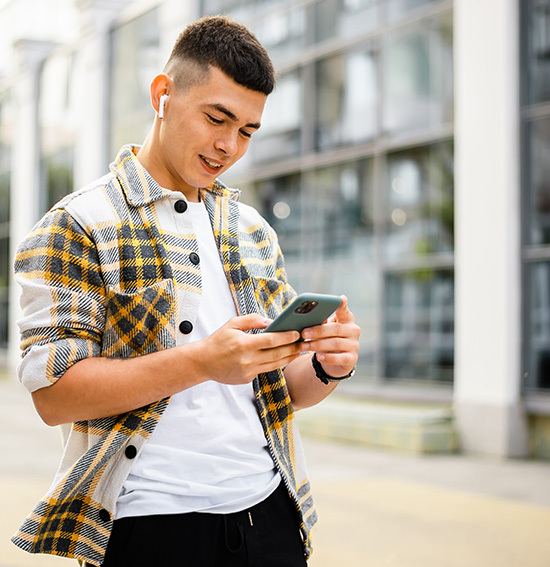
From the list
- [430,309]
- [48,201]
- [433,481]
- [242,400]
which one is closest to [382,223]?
[430,309]

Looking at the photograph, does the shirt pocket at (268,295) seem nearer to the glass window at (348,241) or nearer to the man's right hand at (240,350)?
the man's right hand at (240,350)

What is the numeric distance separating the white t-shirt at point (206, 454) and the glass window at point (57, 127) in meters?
17.2

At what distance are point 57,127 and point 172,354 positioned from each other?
61.4ft

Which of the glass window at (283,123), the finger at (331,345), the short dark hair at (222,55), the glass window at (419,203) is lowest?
the finger at (331,345)

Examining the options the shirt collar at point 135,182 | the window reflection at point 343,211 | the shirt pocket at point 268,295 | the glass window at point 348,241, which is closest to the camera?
the shirt collar at point 135,182

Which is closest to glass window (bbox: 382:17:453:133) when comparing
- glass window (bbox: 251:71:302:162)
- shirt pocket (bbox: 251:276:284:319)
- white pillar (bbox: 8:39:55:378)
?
glass window (bbox: 251:71:302:162)

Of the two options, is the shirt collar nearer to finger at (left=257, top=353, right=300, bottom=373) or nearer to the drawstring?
finger at (left=257, top=353, right=300, bottom=373)

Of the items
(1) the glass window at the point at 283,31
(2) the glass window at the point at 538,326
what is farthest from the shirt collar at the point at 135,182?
(1) the glass window at the point at 283,31

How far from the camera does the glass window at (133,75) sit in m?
15.9

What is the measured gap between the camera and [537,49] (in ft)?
30.1

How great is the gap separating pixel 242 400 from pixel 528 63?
329 inches

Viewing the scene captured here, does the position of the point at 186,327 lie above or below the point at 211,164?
below

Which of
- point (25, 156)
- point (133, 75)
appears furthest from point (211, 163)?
point (25, 156)

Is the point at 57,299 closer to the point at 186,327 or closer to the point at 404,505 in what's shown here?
the point at 186,327
